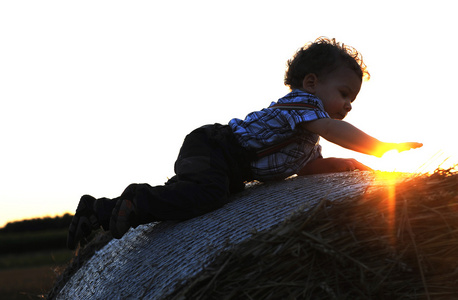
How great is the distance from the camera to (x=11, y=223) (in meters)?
12.4

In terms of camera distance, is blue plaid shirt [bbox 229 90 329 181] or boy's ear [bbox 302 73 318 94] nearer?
blue plaid shirt [bbox 229 90 329 181]

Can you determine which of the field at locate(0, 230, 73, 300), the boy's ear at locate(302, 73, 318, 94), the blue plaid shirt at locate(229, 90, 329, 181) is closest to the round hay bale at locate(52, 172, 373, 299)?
the blue plaid shirt at locate(229, 90, 329, 181)

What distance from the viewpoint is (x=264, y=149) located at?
115 inches

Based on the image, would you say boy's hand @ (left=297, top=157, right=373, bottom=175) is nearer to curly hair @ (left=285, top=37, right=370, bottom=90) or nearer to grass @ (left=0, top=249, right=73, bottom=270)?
curly hair @ (left=285, top=37, right=370, bottom=90)

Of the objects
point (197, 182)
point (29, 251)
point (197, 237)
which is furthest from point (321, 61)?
point (29, 251)

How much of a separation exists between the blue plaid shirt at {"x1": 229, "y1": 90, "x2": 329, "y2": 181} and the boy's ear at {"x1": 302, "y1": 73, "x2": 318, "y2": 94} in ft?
0.50

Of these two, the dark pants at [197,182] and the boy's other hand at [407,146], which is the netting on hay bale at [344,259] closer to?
the boy's other hand at [407,146]

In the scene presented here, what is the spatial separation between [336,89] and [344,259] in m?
1.34

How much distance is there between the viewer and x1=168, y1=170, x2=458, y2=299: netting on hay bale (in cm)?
194

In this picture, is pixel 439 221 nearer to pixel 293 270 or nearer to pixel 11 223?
pixel 293 270

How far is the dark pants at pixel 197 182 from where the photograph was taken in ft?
8.75

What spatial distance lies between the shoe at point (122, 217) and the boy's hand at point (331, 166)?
3.45 feet

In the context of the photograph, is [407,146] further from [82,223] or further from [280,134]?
[82,223]

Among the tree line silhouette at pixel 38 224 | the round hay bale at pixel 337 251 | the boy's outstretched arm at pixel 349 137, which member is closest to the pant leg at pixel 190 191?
the round hay bale at pixel 337 251
